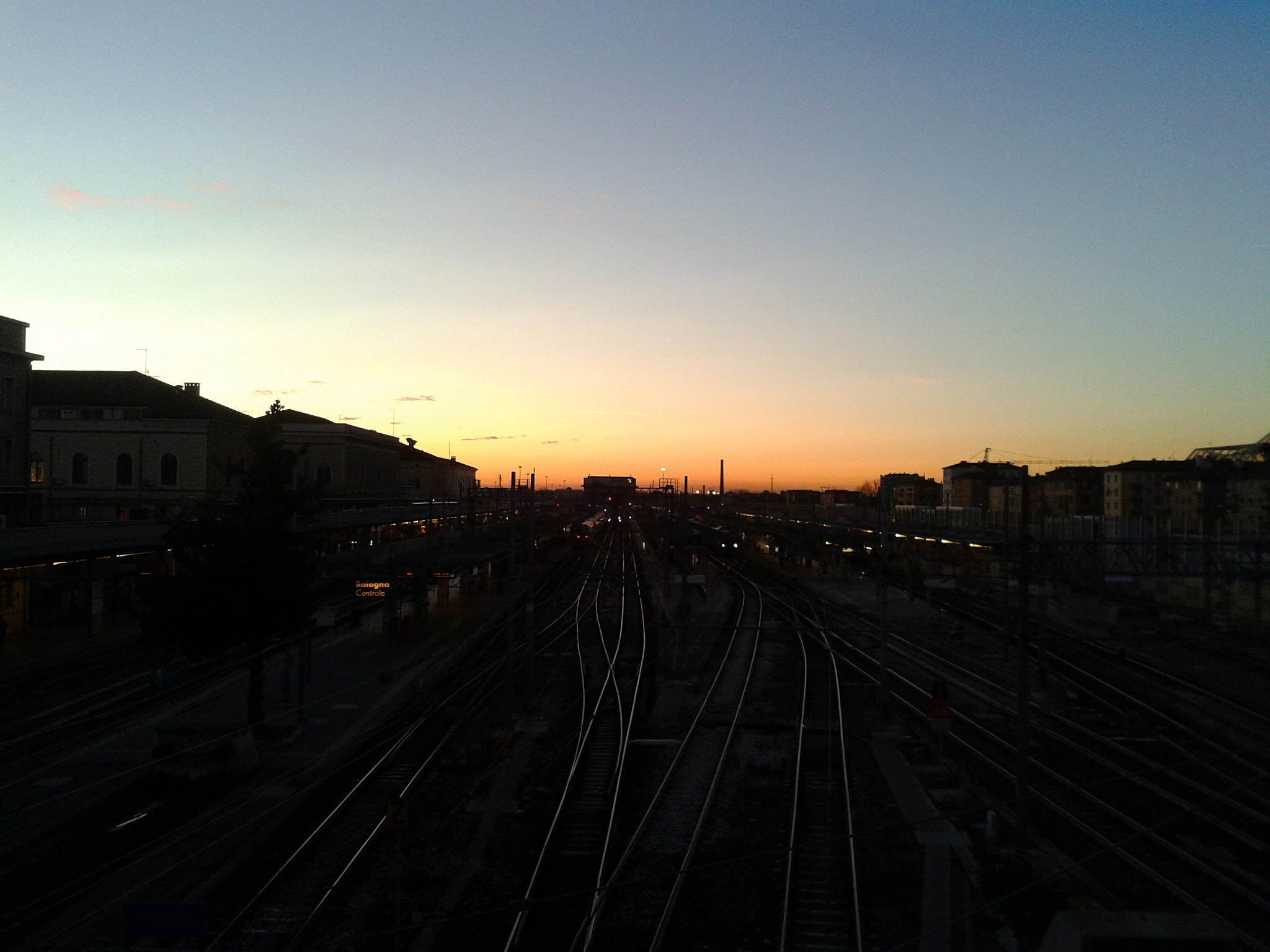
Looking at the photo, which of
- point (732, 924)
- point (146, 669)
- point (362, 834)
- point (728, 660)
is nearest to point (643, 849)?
point (732, 924)

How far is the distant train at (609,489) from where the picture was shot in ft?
210

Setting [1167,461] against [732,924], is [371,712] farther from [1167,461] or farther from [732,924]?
[1167,461]

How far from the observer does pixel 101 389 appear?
47688 millimetres

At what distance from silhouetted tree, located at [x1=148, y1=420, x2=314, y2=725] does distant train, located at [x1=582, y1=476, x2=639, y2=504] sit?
43207 millimetres

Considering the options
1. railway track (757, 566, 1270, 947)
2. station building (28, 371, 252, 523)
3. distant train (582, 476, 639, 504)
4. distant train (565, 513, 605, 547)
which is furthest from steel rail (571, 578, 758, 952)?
distant train (565, 513, 605, 547)

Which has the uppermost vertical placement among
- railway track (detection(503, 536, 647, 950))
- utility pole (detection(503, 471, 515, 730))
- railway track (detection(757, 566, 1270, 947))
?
utility pole (detection(503, 471, 515, 730))

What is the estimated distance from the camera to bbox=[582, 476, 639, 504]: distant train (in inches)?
2515

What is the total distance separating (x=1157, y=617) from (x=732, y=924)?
24416mm

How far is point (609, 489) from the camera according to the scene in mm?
65312

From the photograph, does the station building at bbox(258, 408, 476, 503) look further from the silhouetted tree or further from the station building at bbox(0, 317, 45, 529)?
the silhouetted tree

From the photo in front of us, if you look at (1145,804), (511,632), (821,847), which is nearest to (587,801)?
(821,847)

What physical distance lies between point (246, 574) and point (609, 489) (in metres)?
48.3

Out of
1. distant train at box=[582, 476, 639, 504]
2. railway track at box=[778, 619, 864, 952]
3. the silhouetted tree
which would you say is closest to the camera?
railway track at box=[778, 619, 864, 952]

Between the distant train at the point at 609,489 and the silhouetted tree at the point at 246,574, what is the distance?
4321cm
